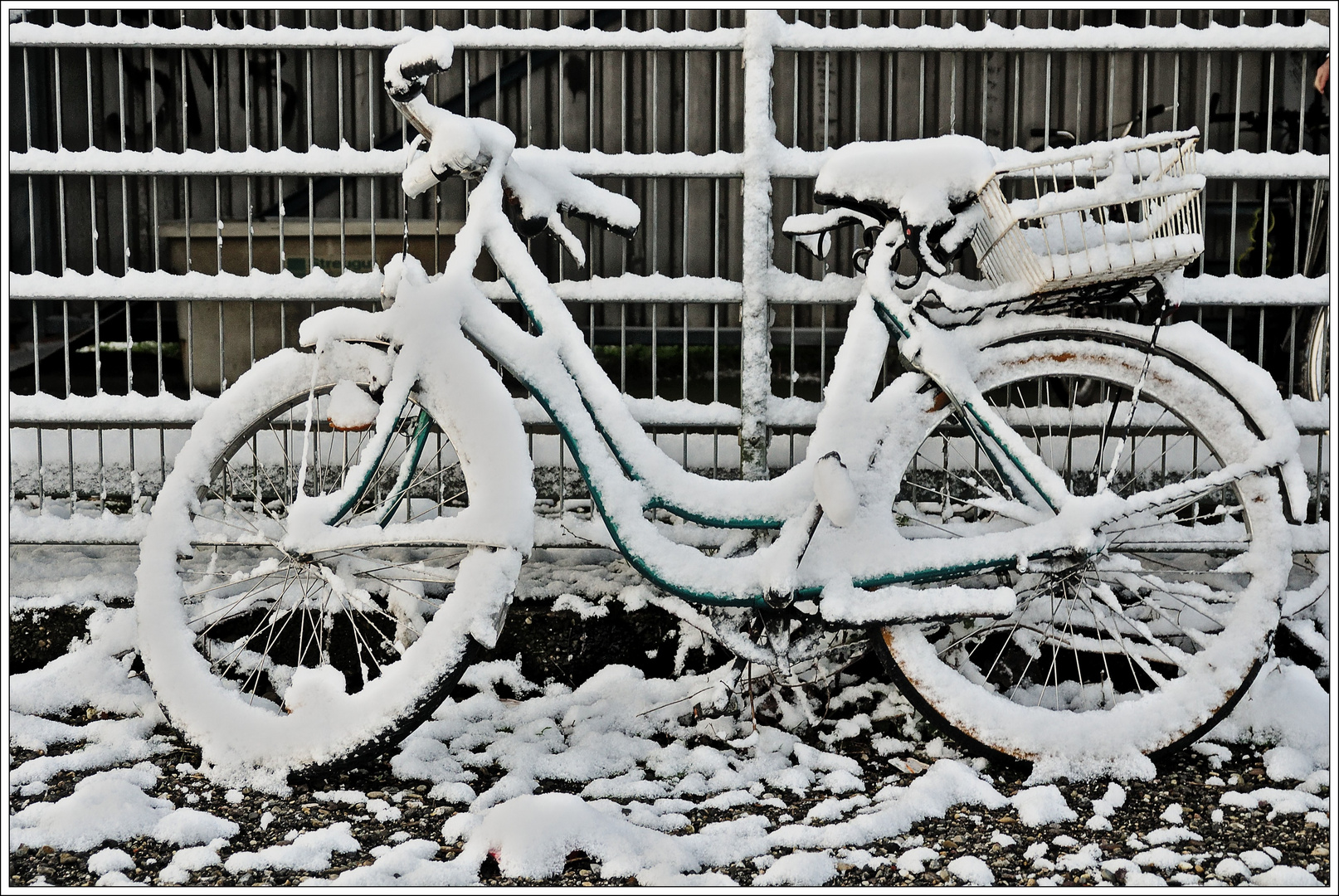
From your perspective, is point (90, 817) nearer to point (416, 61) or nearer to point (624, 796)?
point (624, 796)

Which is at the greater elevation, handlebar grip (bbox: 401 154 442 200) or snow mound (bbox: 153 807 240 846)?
handlebar grip (bbox: 401 154 442 200)

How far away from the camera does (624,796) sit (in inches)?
100

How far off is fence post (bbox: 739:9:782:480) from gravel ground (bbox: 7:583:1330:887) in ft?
2.88

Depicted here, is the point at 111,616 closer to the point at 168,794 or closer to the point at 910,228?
the point at 168,794

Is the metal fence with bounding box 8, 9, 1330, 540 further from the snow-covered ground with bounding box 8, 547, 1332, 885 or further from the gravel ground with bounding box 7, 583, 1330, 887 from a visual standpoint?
the gravel ground with bounding box 7, 583, 1330, 887

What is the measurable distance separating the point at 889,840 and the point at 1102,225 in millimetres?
1452

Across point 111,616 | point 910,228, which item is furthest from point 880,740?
point 111,616

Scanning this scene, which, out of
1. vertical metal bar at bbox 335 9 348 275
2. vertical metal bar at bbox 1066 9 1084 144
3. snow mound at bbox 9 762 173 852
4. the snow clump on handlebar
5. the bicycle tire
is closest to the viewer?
snow mound at bbox 9 762 173 852

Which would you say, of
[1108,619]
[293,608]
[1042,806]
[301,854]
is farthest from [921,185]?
[301,854]

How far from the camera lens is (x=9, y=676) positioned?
317 centimetres

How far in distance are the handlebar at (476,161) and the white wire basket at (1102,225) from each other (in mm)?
914

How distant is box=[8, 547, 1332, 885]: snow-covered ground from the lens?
220 cm

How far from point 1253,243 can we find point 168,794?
3757mm

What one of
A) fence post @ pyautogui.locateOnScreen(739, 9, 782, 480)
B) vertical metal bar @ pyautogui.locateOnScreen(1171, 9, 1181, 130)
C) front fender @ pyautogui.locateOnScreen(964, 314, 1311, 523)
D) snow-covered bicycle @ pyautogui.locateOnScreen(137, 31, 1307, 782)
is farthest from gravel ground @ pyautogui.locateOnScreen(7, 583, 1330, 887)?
vertical metal bar @ pyautogui.locateOnScreen(1171, 9, 1181, 130)
